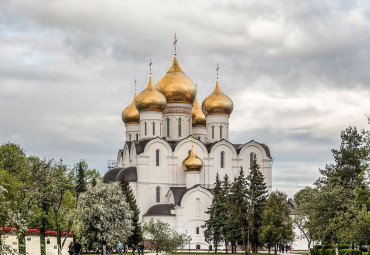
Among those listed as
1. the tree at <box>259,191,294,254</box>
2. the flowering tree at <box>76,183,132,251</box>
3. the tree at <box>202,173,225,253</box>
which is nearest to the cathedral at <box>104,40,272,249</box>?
the tree at <box>202,173,225,253</box>

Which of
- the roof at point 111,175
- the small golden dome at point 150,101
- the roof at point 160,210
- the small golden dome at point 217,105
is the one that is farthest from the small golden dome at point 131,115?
the roof at point 160,210

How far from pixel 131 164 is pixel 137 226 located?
16.2m

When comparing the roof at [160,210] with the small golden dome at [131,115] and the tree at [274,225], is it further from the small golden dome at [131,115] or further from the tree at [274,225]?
the tree at [274,225]

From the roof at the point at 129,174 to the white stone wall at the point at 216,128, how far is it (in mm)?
10134

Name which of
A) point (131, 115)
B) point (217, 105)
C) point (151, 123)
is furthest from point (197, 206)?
point (131, 115)

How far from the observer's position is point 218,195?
188 ft

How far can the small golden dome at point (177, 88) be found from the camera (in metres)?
69.6

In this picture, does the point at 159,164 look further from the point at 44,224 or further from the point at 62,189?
the point at 62,189

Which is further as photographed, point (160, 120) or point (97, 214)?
point (160, 120)

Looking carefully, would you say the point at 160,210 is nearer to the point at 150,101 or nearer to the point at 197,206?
the point at 197,206

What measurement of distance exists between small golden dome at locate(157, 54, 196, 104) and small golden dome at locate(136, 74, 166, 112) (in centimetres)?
206

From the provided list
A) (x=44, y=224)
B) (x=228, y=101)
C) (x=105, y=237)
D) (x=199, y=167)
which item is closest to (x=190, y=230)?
(x=199, y=167)

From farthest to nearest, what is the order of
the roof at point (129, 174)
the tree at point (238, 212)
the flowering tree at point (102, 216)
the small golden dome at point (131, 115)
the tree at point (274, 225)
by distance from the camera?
1. the small golden dome at point (131, 115)
2. the roof at point (129, 174)
3. the tree at point (238, 212)
4. the tree at point (274, 225)
5. the flowering tree at point (102, 216)

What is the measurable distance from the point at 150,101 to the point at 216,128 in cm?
889
